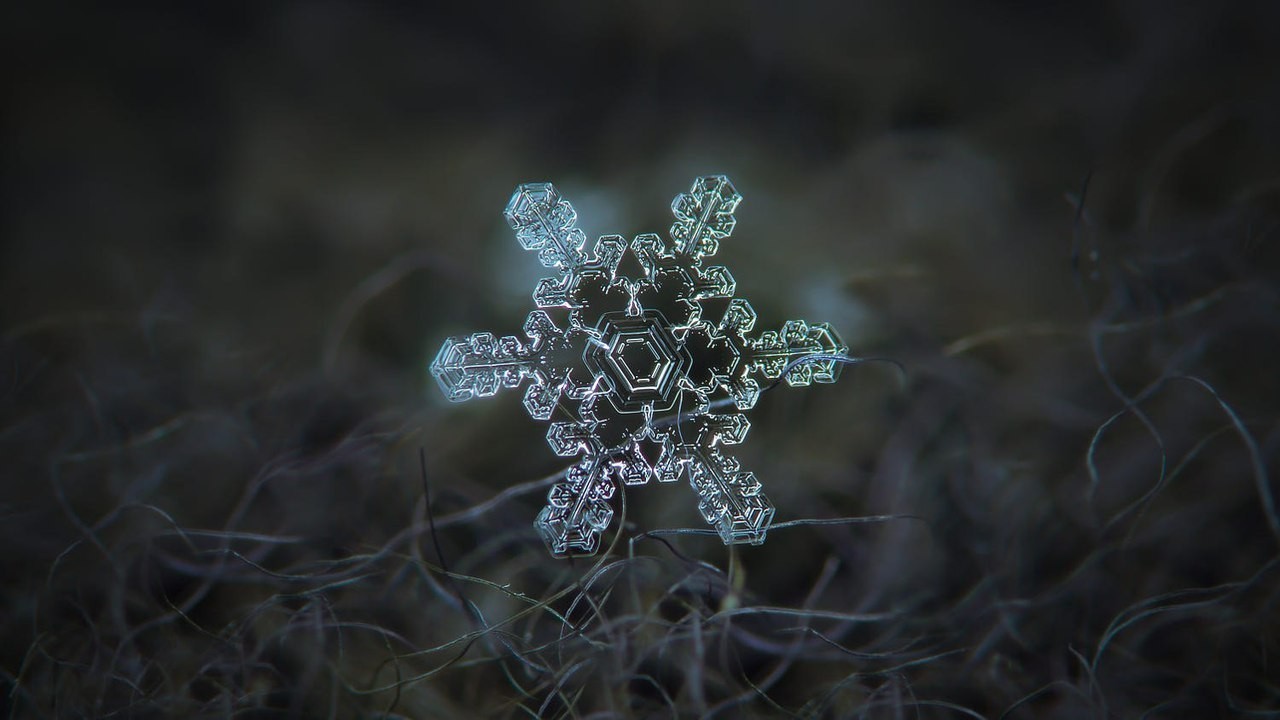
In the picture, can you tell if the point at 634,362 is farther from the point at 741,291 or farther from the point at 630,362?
the point at 741,291

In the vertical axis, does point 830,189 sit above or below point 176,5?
below

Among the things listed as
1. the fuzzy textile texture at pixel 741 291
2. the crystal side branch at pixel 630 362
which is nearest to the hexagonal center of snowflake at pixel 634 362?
the crystal side branch at pixel 630 362

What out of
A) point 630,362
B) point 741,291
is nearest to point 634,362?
point 630,362

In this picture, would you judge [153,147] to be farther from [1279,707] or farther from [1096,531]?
[1279,707]

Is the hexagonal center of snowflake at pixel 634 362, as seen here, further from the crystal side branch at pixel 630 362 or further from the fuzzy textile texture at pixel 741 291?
the fuzzy textile texture at pixel 741 291

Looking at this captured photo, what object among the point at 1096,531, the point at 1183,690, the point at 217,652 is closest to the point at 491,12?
the point at 217,652

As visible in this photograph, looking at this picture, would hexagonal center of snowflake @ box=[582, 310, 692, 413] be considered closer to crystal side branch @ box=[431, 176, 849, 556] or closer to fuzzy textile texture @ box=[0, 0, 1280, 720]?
crystal side branch @ box=[431, 176, 849, 556]

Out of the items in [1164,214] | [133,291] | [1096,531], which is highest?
[1164,214]
